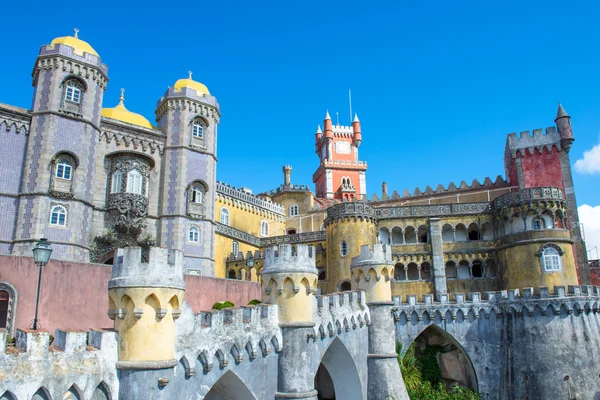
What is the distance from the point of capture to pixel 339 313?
68.4 feet

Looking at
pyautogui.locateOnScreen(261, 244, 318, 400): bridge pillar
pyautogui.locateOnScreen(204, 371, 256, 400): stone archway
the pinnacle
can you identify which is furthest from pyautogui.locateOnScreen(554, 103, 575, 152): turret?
pyautogui.locateOnScreen(204, 371, 256, 400): stone archway

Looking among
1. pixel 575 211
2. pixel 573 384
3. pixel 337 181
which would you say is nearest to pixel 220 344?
pixel 573 384

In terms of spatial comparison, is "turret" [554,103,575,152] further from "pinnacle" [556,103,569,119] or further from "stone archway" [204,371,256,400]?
"stone archway" [204,371,256,400]

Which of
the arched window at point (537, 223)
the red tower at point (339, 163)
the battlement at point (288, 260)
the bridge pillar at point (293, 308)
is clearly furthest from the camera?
the red tower at point (339, 163)

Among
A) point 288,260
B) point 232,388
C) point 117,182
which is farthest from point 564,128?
point 232,388

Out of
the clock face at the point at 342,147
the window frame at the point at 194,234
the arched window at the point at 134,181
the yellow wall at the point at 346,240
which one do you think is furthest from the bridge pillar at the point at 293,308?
the clock face at the point at 342,147

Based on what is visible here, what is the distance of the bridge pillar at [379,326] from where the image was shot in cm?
2395

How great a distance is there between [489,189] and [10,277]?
132 feet

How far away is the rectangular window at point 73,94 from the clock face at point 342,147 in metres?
47.5

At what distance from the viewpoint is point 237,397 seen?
15.9 m

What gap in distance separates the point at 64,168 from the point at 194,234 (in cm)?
930

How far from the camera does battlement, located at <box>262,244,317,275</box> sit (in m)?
17.3

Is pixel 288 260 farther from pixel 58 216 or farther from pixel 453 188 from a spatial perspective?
pixel 453 188

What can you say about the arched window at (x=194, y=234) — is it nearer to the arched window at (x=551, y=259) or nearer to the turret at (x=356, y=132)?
the arched window at (x=551, y=259)
